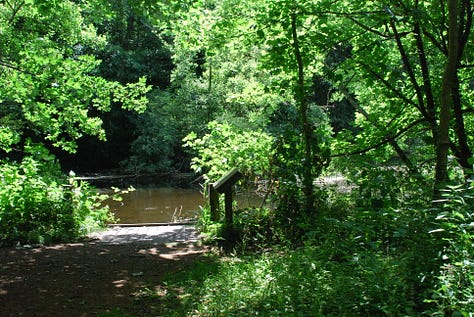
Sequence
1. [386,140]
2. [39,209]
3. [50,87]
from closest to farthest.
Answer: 1. [386,140]
2. [39,209]
3. [50,87]

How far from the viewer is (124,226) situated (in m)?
8.99

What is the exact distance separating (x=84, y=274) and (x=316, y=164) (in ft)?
10.6

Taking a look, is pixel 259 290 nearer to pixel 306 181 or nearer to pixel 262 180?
pixel 306 181

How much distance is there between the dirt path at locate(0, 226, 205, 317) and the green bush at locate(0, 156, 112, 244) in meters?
0.52

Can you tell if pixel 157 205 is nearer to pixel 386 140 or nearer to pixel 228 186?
pixel 228 186

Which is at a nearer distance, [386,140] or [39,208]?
[386,140]

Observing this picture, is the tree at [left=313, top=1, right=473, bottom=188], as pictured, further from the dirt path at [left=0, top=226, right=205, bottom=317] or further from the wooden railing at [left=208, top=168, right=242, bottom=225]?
the dirt path at [left=0, top=226, right=205, bottom=317]

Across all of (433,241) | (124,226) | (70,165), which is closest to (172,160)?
(70,165)

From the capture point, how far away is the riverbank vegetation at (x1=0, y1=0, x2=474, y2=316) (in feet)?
10.9

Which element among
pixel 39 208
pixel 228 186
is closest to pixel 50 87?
pixel 39 208

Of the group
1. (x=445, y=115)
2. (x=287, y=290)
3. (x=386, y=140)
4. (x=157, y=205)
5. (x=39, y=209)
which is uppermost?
(x=445, y=115)

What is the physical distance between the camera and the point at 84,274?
5281 mm

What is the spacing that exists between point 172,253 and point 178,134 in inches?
627

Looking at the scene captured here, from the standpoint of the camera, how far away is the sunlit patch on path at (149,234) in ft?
23.9
